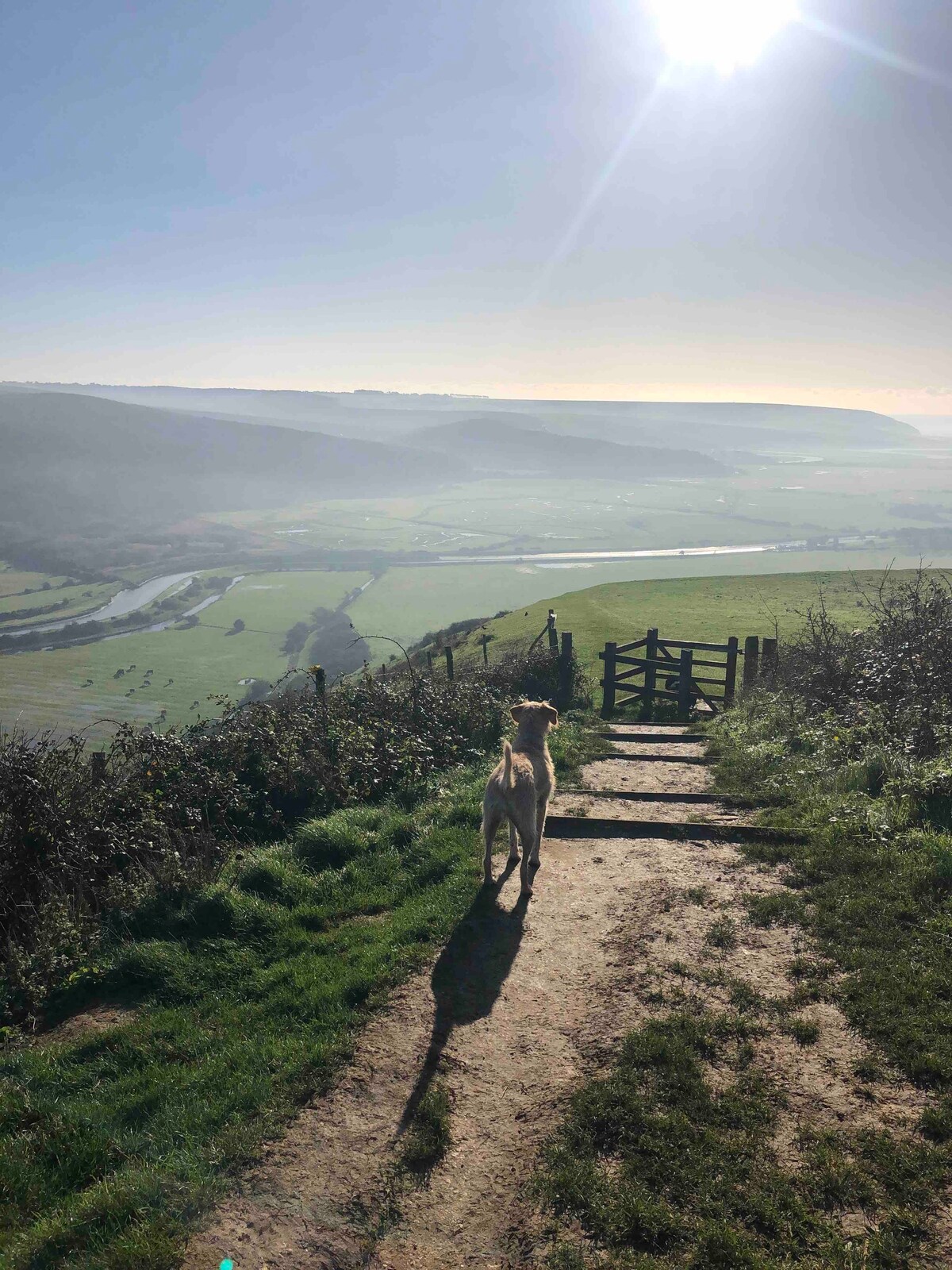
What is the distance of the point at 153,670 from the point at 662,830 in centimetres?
6575

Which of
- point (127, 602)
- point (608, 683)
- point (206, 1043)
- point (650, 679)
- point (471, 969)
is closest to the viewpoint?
point (206, 1043)

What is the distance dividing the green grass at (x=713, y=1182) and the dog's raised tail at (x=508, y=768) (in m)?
3.19

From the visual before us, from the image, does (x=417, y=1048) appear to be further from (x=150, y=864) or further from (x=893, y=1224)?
(x=150, y=864)

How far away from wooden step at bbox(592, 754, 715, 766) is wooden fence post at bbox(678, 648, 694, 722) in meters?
4.67

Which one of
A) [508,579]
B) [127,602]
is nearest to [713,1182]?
[508,579]

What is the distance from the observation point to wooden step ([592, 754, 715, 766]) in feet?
41.1

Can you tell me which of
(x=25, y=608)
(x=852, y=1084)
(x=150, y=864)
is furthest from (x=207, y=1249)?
(x=25, y=608)

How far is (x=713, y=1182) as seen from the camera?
3699 millimetres

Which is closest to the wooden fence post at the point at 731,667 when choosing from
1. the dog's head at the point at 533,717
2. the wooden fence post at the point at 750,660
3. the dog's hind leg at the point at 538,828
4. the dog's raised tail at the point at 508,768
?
the wooden fence post at the point at 750,660

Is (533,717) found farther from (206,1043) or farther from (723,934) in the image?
(206,1043)

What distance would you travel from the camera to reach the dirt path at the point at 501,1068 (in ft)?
12.0

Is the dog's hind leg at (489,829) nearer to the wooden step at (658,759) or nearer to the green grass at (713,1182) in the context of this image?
the green grass at (713,1182)

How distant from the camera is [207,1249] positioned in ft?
11.7

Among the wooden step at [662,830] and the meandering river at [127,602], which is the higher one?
the wooden step at [662,830]
